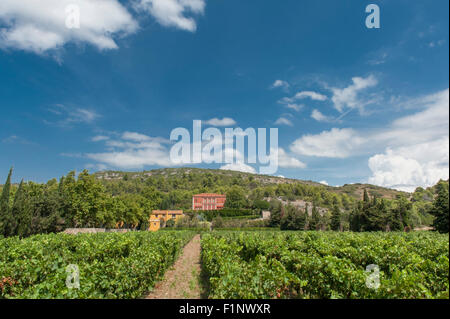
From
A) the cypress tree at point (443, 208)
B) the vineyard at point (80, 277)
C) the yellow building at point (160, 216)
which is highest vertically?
the cypress tree at point (443, 208)

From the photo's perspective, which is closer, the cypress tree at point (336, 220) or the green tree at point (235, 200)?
the cypress tree at point (336, 220)

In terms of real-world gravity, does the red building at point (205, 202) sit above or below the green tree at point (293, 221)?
A: above

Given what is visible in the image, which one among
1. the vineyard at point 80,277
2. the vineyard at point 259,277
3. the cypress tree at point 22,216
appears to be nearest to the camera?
the vineyard at point 259,277

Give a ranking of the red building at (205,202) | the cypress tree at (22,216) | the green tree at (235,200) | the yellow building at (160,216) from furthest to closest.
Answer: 1. the red building at (205,202)
2. the green tree at (235,200)
3. the yellow building at (160,216)
4. the cypress tree at (22,216)

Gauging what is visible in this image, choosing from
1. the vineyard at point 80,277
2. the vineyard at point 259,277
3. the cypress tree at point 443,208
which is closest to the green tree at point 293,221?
the vineyard at point 259,277

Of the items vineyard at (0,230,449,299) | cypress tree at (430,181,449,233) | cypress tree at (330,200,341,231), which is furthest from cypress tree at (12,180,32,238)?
cypress tree at (330,200,341,231)

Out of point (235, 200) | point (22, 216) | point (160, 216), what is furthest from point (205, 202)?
point (22, 216)

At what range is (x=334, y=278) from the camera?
22.1 feet

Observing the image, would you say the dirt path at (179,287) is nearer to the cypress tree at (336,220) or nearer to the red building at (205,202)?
the cypress tree at (336,220)

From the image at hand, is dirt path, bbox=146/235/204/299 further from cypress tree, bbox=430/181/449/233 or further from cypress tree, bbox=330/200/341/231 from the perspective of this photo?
cypress tree, bbox=330/200/341/231

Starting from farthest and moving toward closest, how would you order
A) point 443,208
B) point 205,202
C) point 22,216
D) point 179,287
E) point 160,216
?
point 205,202
point 160,216
point 22,216
point 179,287
point 443,208

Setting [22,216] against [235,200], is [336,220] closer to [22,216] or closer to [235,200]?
[235,200]
